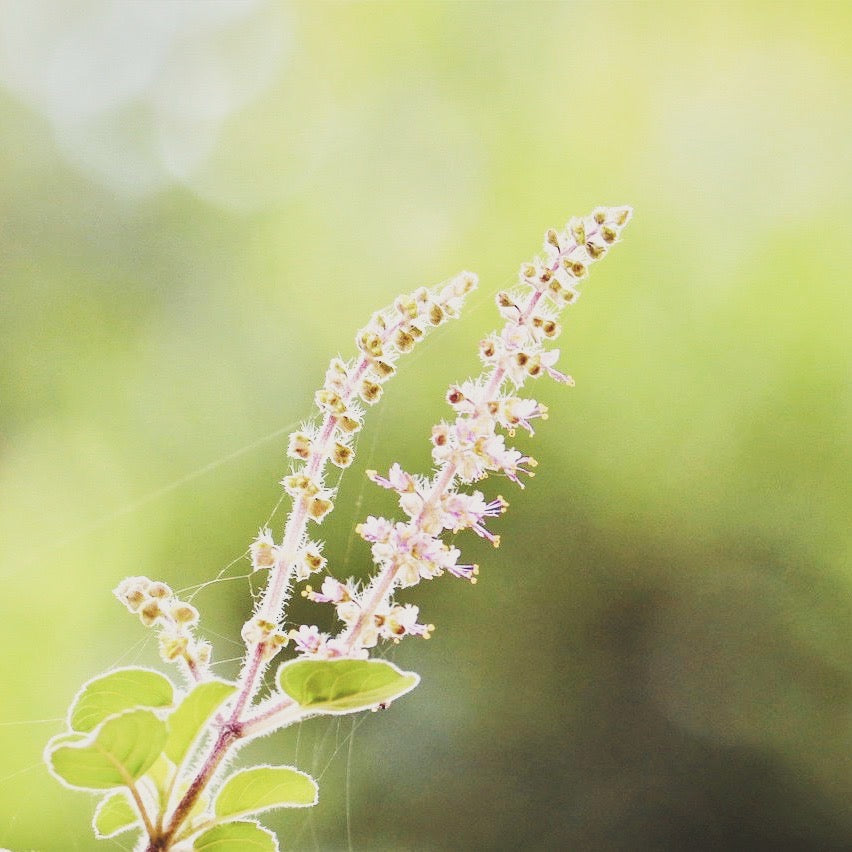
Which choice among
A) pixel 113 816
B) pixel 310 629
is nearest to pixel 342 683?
pixel 310 629

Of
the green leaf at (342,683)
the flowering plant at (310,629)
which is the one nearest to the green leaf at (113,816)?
the flowering plant at (310,629)

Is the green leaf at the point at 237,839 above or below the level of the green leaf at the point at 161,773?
below

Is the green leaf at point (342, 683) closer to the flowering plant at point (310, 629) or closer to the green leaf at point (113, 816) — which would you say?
the flowering plant at point (310, 629)

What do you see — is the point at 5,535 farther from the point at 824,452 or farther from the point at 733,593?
the point at 824,452

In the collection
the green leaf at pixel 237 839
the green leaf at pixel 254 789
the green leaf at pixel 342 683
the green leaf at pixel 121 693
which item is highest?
the green leaf at pixel 121 693

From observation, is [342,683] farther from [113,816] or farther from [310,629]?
[113,816]

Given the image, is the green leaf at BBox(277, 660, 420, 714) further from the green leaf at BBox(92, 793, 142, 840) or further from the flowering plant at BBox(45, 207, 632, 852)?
the green leaf at BBox(92, 793, 142, 840)

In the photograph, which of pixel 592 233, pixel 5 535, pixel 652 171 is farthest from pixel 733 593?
pixel 592 233
